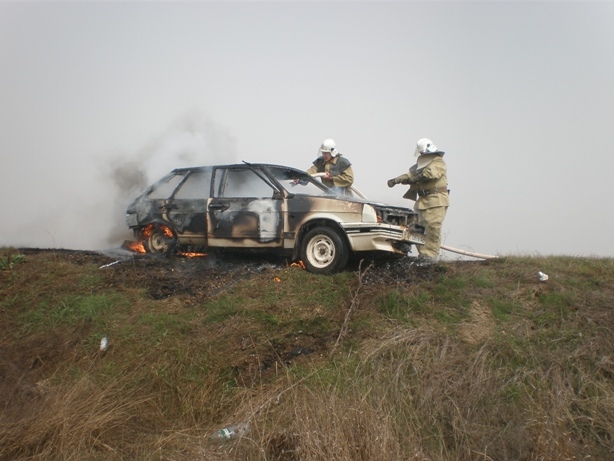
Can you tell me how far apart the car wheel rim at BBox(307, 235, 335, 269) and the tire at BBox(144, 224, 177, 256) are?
7.24 ft

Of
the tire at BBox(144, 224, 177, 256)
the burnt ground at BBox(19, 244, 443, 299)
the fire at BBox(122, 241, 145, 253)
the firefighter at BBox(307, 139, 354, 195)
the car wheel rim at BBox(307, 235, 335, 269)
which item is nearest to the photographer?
the burnt ground at BBox(19, 244, 443, 299)

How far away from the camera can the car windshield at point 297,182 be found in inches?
311

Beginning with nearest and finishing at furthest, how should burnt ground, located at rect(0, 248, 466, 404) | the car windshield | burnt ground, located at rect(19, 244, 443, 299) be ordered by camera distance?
1. burnt ground, located at rect(0, 248, 466, 404)
2. burnt ground, located at rect(19, 244, 443, 299)
3. the car windshield

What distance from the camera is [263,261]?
824 centimetres

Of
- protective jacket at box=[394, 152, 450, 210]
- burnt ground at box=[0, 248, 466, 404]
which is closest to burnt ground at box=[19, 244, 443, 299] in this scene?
burnt ground at box=[0, 248, 466, 404]

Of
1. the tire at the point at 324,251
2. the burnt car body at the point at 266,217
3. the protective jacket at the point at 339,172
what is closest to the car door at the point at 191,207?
the burnt car body at the point at 266,217

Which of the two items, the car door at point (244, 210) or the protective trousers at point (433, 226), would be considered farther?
the protective trousers at point (433, 226)

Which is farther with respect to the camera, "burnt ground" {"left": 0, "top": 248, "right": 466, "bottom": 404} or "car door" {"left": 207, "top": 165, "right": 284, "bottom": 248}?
"car door" {"left": 207, "top": 165, "right": 284, "bottom": 248}

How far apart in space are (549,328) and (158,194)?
569 centimetres

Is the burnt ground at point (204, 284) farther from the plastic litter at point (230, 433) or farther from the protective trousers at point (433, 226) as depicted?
the plastic litter at point (230, 433)

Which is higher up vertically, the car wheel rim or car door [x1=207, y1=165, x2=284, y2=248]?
car door [x1=207, y1=165, x2=284, y2=248]

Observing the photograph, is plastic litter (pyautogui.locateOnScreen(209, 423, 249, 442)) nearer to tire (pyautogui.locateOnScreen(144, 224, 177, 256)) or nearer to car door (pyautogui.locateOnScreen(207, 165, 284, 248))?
car door (pyautogui.locateOnScreen(207, 165, 284, 248))

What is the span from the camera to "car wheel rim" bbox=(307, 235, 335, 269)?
292 inches

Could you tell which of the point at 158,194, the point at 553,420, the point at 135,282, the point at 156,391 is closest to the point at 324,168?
the point at 158,194
